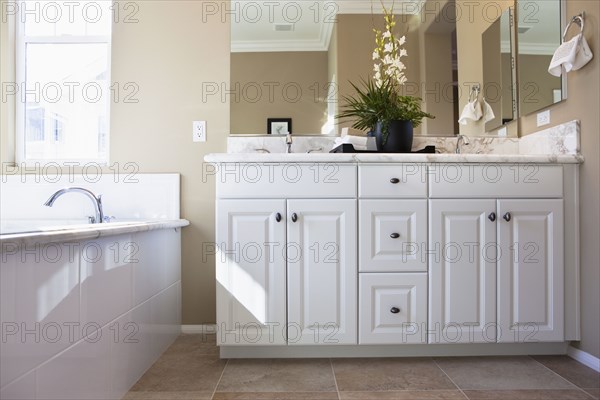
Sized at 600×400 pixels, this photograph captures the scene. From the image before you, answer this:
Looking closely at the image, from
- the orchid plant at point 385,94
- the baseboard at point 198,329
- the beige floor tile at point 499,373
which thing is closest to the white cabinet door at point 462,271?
the beige floor tile at point 499,373

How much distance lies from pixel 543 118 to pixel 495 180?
0.53 meters

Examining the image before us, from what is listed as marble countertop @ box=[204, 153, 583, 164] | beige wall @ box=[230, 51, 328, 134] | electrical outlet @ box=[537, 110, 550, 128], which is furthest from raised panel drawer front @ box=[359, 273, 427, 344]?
electrical outlet @ box=[537, 110, 550, 128]

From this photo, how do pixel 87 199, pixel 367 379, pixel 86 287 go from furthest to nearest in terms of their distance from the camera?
pixel 87 199 → pixel 367 379 → pixel 86 287

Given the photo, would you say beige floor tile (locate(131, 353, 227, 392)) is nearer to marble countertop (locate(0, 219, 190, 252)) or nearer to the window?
marble countertop (locate(0, 219, 190, 252))

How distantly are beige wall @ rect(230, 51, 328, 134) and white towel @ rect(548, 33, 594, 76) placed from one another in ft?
3.49

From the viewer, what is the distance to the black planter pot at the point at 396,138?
1956 mm

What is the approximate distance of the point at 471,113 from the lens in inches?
87.7

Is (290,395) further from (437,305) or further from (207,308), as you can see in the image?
(207,308)

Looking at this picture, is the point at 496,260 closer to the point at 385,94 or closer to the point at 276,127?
the point at 385,94

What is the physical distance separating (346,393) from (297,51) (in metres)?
1.66

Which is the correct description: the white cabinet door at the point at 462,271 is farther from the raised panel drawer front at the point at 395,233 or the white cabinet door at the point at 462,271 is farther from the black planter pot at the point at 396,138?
the black planter pot at the point at 396,138

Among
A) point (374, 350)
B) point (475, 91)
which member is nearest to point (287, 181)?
point (374, 350)

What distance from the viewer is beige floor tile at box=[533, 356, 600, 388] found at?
1.57m

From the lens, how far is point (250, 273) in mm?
1721
